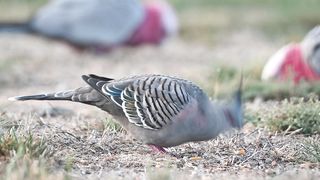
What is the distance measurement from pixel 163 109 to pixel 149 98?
12cm

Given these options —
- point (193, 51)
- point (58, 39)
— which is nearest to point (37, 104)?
point (58, 39)

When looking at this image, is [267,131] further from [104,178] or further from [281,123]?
[104,178]

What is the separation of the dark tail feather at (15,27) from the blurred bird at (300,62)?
3.78 m

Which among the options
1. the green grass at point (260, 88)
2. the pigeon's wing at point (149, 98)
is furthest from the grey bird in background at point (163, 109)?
the green grass at point (260, 88)

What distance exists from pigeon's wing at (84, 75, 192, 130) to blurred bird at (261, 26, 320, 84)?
9.00ft

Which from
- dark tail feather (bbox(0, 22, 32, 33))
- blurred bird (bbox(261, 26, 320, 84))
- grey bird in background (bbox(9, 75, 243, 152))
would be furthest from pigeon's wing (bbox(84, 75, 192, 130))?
dark tail feather (bbox(0, 22, 32, 33))

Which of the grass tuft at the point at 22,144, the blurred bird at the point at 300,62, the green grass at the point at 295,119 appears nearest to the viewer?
the grass tuft at the point at 22,144

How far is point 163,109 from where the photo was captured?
491cm

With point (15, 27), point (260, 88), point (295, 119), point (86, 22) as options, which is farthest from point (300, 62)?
point (15, 27)

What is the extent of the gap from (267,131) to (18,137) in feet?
6.16

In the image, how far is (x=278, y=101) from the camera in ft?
22.6

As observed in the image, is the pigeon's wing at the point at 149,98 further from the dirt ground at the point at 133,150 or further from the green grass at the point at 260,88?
the green grass at the point at 260,88

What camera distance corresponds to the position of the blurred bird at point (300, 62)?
7676mm

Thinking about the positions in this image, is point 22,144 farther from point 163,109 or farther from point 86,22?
point 86,22
